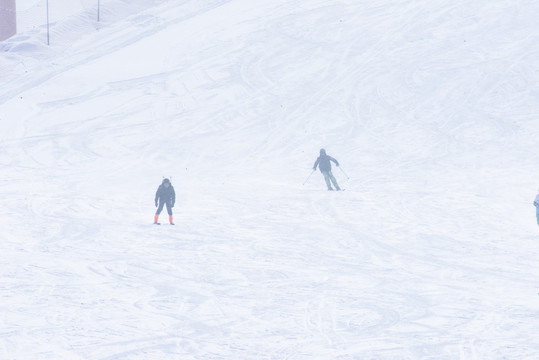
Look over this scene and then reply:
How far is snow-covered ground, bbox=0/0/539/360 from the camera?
9.29 m

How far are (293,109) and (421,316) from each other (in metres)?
21.9

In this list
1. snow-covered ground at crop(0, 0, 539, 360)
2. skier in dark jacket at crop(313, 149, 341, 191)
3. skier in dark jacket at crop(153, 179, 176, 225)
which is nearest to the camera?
snow-covered ground at crop(0, 0, 539, 360)

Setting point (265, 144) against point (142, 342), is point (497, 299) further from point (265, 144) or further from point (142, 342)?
point (265, 144)

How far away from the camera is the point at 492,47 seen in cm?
3534

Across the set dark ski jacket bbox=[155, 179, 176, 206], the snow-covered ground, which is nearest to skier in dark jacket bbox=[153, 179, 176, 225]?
dark ski jacket bbox=[155, 179, 176, 206]

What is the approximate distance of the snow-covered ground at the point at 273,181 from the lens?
9289mm

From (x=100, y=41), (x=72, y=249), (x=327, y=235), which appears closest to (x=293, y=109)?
(x=100, y=41)

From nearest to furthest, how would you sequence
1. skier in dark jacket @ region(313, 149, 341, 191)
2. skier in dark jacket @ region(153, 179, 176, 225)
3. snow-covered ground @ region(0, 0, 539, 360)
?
snow-covered ground @ region(0, 0, 539, 360)
skier in dark jacket @ region(153, 179, 176, 225)
skier in dark jacket @ region(313, 149, 341, 191)

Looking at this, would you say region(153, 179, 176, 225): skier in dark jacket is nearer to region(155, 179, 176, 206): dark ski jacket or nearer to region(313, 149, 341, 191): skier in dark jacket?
region(155, 179, 176, 206): dark ski jacket

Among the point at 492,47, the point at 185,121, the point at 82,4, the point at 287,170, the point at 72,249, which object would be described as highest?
the point at 82,4

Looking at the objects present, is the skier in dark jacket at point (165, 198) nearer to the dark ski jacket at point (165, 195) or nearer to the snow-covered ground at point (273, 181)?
the dark ski jacket at point (165, 195)

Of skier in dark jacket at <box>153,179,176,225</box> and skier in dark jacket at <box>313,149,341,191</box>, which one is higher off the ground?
skier in dark jacket at <box>313,149,341,191</box>

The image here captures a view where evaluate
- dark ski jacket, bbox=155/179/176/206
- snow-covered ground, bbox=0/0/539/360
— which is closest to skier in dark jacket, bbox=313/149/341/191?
snow-covered ground, bbox=0/0/539/360

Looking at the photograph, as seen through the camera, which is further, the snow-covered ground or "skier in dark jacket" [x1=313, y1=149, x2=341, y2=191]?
"skier in dark jacket" [x1=313, y1=149, x2=341, y2=191]
